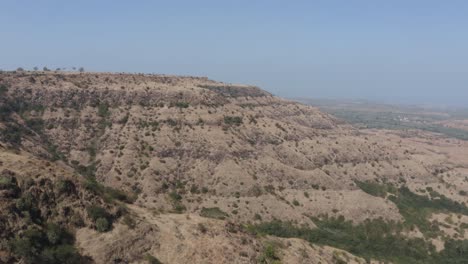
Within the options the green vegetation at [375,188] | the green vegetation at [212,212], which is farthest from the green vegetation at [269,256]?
the green vegetation at [375,188]

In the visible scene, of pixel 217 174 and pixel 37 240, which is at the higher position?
pixel 37 240

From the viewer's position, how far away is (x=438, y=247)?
292ft

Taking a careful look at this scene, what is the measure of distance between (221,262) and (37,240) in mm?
16156

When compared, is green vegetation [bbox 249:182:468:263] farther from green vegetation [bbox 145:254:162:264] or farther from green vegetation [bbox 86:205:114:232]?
green vegetation [bbox 86:205:114:232]

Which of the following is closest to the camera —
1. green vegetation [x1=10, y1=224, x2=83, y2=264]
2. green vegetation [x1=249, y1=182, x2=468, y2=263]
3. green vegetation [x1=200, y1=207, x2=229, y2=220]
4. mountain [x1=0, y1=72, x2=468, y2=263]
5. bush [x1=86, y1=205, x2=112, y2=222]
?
green vegetation [x1=10, y1=224, x2=83, y2=264]

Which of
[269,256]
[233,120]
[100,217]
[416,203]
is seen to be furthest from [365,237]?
[100,217]

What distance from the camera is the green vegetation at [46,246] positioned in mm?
32469

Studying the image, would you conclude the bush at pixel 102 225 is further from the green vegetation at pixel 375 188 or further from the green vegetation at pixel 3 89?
the green vegetation at pixel 375 188

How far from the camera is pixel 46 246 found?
3472cm

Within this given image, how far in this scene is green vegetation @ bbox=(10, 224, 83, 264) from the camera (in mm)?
32469

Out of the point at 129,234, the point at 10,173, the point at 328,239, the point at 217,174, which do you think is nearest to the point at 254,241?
the point at 129,234

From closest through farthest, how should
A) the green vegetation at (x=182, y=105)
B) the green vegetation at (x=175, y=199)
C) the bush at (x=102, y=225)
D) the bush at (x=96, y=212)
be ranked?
the bush at (x=102, y=225) < the bush at (x=96, y=212) < the green vegetation at (x=175, y=199) < the green vegetation at (x=182, y=105)

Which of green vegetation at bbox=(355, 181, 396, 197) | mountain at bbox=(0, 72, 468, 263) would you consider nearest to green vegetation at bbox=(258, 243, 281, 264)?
mountain at bbox=(0, 72, 468, 263)

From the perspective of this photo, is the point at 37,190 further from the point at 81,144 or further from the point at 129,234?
the point at 81,144
